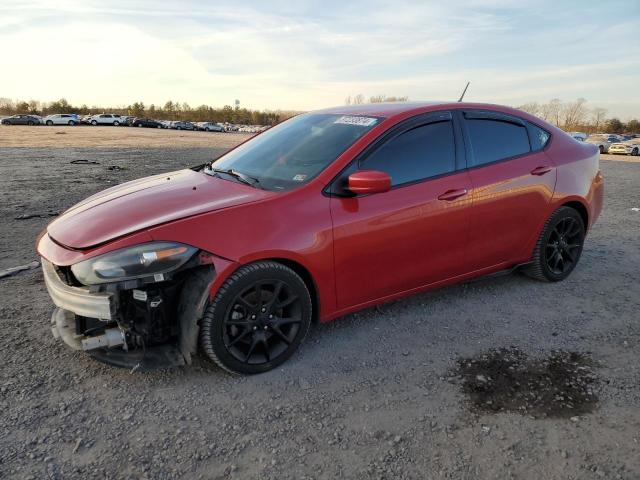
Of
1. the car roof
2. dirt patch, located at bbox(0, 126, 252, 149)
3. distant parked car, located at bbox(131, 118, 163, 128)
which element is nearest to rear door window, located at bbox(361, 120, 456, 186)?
the car roof

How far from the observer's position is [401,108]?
12.8 ft

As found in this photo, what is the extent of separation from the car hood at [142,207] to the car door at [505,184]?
1.79 metres

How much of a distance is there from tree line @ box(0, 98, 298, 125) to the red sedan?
86.2 meters

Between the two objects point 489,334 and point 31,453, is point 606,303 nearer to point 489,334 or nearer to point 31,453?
point 489,334

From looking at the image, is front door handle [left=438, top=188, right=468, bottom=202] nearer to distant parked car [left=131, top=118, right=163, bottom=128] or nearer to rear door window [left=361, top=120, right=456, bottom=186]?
rear door window [left=361, top=120, right=456, bottom=186]

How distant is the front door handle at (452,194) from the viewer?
367cm

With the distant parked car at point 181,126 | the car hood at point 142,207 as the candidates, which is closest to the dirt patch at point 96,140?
the car hood at point 142,207

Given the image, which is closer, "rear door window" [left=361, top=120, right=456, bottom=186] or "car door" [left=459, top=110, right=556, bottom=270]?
"rear door window" [left=361, top=120, right=456, bottom=186]

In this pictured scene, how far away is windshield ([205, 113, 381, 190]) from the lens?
3.43 m

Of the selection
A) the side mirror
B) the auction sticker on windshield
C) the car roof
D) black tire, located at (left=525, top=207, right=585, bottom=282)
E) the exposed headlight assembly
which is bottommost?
black tire, located at (left=525, top=207, right=585, bottom=282)

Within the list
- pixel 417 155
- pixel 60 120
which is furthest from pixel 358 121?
pixel 60 120

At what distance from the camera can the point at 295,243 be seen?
10.0ft

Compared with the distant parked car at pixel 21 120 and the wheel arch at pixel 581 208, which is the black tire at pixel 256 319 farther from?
the distant parked car at pixel 21 120

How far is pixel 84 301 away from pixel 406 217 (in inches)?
83.9
